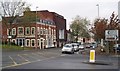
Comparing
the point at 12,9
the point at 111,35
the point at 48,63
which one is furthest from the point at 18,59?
the point at 12,9

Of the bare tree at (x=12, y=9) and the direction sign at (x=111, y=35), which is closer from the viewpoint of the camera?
the direction sign at (x=111, y=35)

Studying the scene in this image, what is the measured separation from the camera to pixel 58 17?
113m

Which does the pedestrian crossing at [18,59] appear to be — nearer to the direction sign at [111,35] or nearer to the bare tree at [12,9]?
the direction sign at [111,35]

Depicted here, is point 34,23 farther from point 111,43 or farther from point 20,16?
point 111,43

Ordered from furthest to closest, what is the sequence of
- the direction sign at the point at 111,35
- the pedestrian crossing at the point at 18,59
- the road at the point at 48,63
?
the direction sign at the point at 111,35, the pedestrian crossing at the point at 18,59, the road at the point at 48,63

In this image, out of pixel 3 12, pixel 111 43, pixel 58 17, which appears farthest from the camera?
pixel 58 17

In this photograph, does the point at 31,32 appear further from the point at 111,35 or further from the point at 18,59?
the point at 18,59

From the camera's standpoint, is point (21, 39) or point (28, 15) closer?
point (28, 15)

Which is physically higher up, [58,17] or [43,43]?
[58,17]

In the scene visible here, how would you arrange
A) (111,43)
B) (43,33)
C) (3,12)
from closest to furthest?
(111,43)
(3,12)
(43,33)

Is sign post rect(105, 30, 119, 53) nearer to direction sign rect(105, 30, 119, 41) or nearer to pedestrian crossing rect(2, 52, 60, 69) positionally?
direction sign rect(105, 30, 119, 41)

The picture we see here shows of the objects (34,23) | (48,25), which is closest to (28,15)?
(34,23)

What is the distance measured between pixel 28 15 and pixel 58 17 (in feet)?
125

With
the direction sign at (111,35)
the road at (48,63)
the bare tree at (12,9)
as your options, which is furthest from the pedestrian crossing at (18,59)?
the bare tree at (12,9)
